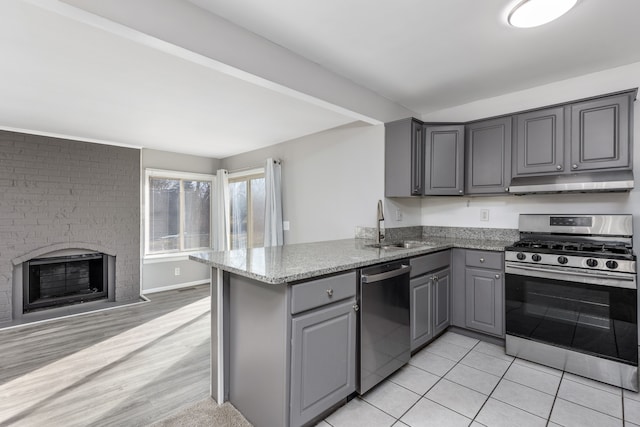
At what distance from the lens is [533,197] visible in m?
2.92

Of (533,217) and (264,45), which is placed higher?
(264,45)

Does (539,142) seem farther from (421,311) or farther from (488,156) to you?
(421,311)

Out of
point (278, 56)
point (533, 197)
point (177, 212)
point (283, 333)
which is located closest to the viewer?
point (283, 333)

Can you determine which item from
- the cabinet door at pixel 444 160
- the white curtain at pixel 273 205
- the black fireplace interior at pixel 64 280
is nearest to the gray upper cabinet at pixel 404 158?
the cabinet door at pixel 444 160

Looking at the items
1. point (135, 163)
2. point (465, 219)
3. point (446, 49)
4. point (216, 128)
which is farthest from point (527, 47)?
point (135, 163)

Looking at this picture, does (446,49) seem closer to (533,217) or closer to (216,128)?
(533,217)

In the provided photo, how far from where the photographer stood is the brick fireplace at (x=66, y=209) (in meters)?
3.70

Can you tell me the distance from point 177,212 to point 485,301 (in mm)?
4749

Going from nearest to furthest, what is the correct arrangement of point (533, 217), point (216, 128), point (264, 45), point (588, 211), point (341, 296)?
point (341, 296)
point (264, 45)
point (588, 211)
point (533, 217)
point (216, 128)

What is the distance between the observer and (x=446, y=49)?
225 cm

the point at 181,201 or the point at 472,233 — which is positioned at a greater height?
the point at 181,201

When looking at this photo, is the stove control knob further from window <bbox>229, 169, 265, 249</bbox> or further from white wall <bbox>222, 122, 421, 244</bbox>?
window <bbox>229, 169, 265, 249</bbox>

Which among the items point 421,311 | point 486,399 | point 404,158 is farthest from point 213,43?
point 486,399

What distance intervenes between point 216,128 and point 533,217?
11.7 ft
